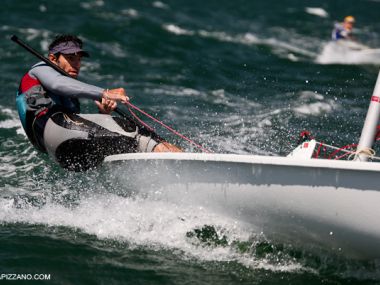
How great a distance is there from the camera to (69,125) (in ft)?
15.1

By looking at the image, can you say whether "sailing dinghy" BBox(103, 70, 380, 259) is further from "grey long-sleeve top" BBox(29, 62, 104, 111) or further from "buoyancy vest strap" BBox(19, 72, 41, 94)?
"buoyancy vest strap" BBox(19, 72, 41, 94)

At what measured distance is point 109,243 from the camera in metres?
4.39

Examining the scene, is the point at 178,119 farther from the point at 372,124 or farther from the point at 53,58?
the point at 372,124

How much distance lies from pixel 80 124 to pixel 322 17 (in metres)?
14.6

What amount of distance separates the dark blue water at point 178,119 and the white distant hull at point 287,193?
0.48ft

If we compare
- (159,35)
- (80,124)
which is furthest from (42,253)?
(159,35)

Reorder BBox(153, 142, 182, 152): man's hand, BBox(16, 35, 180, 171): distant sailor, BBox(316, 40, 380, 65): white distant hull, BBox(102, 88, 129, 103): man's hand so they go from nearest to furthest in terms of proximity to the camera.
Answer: BBox(102, 88, 129, 103): man's hand → BBox(16, 35, 180, 171): distant sailor → BBox(153, 142, 182, 152): man's hand → BBox(316, 40, 380, 65): white distant hull

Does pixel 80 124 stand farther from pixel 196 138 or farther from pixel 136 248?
pixel 196 138

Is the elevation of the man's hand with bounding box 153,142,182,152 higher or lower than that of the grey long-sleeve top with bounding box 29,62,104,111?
lower

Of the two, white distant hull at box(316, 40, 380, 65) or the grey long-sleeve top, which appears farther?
white distant hull at box(316, 40, 380, 65)

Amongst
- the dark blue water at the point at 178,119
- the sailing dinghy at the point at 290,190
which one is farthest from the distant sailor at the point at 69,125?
the sailing dinghy at the point at 290,190

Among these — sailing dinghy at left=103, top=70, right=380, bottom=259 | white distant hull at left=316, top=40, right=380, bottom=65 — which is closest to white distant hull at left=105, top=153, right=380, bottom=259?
sailing dinghy at left=103, top=70, right=380, bottom=259

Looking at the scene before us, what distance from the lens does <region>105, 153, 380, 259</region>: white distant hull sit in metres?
3.70

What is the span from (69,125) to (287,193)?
5.64 feet
